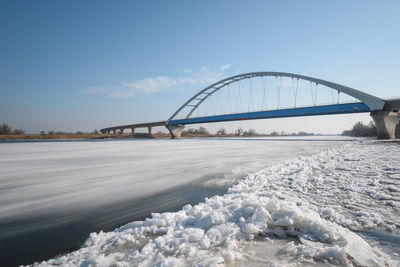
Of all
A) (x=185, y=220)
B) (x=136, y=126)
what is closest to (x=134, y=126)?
(x=136, y=126)

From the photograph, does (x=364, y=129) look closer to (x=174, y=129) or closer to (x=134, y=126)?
(x=174, y=129)

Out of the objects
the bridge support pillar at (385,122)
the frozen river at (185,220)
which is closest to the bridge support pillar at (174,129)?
the bridge support pillar at (385,122)

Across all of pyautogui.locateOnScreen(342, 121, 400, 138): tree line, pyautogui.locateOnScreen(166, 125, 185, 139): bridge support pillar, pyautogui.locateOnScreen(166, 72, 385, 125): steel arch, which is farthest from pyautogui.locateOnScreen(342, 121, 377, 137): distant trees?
pyautogui.locateOnScreen(166, 125, 185, 139): bridge support pillar

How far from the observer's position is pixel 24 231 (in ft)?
8.73

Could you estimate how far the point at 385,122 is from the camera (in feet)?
113

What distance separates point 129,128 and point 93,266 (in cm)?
10535

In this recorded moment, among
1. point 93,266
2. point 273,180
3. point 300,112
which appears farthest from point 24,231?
point 300,112

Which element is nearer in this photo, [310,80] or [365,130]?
[310,80]

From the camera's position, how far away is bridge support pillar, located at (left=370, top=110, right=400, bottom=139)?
34375 mm

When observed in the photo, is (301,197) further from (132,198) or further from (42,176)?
(42,176)

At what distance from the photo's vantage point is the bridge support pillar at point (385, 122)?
3438cm

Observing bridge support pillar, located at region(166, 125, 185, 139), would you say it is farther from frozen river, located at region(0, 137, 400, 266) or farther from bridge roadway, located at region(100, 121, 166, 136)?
frozen river, located at region(0, 137, 400, 266)

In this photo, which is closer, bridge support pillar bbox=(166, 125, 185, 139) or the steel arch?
the steel arch

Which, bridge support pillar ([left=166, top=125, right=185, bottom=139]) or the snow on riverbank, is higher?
bridge support pillar ([left=166, top=125, right=185, bottom=139])
